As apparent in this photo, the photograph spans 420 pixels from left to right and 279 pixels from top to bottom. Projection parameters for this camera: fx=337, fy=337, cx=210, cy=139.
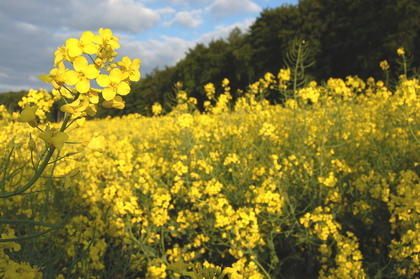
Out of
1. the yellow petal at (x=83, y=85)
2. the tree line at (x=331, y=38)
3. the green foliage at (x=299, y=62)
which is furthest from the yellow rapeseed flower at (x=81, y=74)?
the tree line at (x=331, y=38)

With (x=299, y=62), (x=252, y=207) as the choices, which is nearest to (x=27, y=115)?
(x=252, y=207)

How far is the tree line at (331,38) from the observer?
1622cm

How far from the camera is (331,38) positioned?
1934 cm

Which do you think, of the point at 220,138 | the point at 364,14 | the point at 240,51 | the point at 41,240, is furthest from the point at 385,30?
the point at 41,240

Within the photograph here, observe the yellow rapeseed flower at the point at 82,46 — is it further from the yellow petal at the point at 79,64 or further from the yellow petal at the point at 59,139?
the yellow petal at the point at 59,139

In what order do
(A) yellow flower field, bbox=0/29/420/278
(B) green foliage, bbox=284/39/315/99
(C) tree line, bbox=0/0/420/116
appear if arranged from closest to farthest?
(A) yellow flower field, bbox=0/29/420/278 < (B) green foliage, bbox=284/39/315/99 < (C) tree line, bbox=0/0/420/116

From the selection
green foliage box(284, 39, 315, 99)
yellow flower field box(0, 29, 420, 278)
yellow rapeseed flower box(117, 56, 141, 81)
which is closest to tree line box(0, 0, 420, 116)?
green foliage box(284, 39, 315, 99)

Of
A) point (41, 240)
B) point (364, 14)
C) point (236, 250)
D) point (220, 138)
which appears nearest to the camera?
point (41, 240)

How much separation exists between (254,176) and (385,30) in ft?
58.2

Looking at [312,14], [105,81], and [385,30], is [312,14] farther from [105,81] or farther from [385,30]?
[105,81]

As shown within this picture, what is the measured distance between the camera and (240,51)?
80.1 ft

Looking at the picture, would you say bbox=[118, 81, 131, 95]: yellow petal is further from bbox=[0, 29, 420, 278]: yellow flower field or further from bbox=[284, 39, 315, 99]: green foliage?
bbox=[284, 39, 315, 99]: green foliage

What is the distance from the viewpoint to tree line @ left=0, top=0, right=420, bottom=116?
16219 mm

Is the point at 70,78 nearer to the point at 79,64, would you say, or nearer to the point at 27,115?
the point at 79,64
